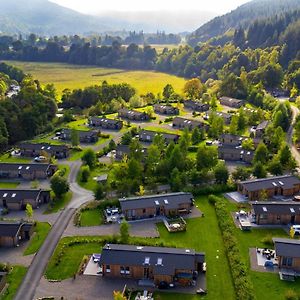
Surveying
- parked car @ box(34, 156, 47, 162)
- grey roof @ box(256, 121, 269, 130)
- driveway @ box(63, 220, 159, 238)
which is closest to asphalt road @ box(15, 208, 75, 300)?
driveway @ box(63, 220, 159, 238)

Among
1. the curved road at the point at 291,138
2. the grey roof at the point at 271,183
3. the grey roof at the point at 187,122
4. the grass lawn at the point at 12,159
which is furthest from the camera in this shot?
the grey roof at the point at 187,122

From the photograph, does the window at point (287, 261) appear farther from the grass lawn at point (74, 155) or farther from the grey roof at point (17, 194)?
the grass lawn at point (74, 155)

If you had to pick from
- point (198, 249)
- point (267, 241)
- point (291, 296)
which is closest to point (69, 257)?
point (198, 249)

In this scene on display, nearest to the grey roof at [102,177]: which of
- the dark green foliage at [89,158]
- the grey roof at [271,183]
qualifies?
the dark green foliage at [89,158]

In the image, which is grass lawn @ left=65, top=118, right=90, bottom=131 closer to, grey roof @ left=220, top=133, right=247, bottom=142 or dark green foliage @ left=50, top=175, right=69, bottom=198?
grey roof @ left=220, top=133, right=247, bottom=142

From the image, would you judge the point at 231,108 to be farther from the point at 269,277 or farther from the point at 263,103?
the point at 269,277

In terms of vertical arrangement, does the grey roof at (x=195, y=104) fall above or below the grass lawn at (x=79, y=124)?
above

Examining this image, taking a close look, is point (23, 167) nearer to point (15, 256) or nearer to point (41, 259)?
point (15, 256)
